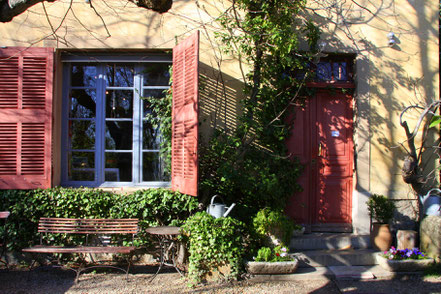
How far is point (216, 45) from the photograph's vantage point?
5.52 metres

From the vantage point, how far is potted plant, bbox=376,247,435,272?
4.63 m

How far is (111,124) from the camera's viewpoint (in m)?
5.66

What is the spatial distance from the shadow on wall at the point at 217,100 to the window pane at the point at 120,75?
114cm

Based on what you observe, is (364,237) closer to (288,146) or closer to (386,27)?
(288,146)

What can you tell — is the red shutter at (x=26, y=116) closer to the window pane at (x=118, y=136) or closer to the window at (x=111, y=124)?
the window at (x=111, y=124)

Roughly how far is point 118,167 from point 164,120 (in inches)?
40.7

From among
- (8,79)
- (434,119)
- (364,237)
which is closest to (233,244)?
(364,237)

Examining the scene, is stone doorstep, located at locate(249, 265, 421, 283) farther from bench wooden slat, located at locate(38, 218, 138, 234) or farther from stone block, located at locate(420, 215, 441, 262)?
bench wooden slat, located at locate(38, 218, 138, 234)

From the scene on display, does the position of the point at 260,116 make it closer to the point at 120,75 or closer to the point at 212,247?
the point at 212,247

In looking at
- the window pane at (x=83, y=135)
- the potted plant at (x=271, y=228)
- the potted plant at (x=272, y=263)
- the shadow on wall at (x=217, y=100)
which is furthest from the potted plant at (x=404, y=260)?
the window pane at (x=83, y=135)

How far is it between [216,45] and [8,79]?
307cm

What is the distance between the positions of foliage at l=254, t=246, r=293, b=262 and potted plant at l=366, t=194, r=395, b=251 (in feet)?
4.81

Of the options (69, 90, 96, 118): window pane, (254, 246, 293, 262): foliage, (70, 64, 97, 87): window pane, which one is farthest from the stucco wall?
(69, 90, 96, 118): window pane

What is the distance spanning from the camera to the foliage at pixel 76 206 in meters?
4.89
